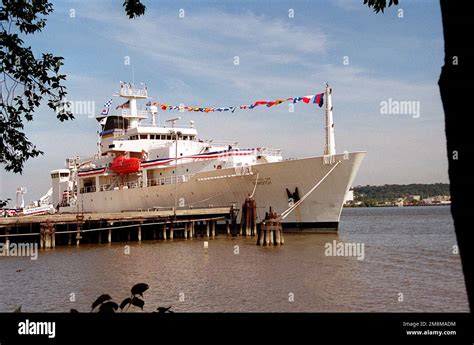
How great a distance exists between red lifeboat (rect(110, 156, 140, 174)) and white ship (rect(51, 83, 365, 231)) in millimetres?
70

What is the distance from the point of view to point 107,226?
30.2m

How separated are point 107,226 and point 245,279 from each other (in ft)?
52.8

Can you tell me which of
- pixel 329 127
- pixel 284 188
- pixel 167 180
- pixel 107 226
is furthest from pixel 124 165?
pixel 329 127

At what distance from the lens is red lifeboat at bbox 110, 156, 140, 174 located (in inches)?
1460

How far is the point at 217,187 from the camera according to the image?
33.1 meters

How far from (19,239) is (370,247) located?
65.6ft

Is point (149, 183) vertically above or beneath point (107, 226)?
above

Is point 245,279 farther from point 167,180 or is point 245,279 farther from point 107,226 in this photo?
point 167,180

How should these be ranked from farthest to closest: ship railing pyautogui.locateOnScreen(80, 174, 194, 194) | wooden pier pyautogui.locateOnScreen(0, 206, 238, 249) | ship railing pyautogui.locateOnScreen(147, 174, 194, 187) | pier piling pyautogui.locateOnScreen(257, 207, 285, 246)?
ship railing pyautogui.locateOnScreen(80, 174, 194, 194) < ship railing pyautogui.locateOnScreen(147, 174, 194, 187) < wooden pier pyautogui.locateOnScreen(0, 206, 238, 249) < pier piling pyautogui.locateOnScreen(257, 207, 285, 246)

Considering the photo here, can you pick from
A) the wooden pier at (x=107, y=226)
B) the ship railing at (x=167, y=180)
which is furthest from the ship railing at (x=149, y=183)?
the wooden pier at (x=107, y=226)

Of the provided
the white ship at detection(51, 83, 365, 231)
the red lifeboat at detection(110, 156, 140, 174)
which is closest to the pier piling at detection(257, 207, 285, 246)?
the white ship at detection(51, 83, 365, 231)

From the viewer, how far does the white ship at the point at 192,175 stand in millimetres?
29375

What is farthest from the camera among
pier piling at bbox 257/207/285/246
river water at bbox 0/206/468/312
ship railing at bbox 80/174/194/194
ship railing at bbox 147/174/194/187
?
ship railing at bbox 80/174/194/194

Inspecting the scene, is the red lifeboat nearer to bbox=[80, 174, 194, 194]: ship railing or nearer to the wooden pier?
bbox=[80, 174, 194, 194]: ship railing
